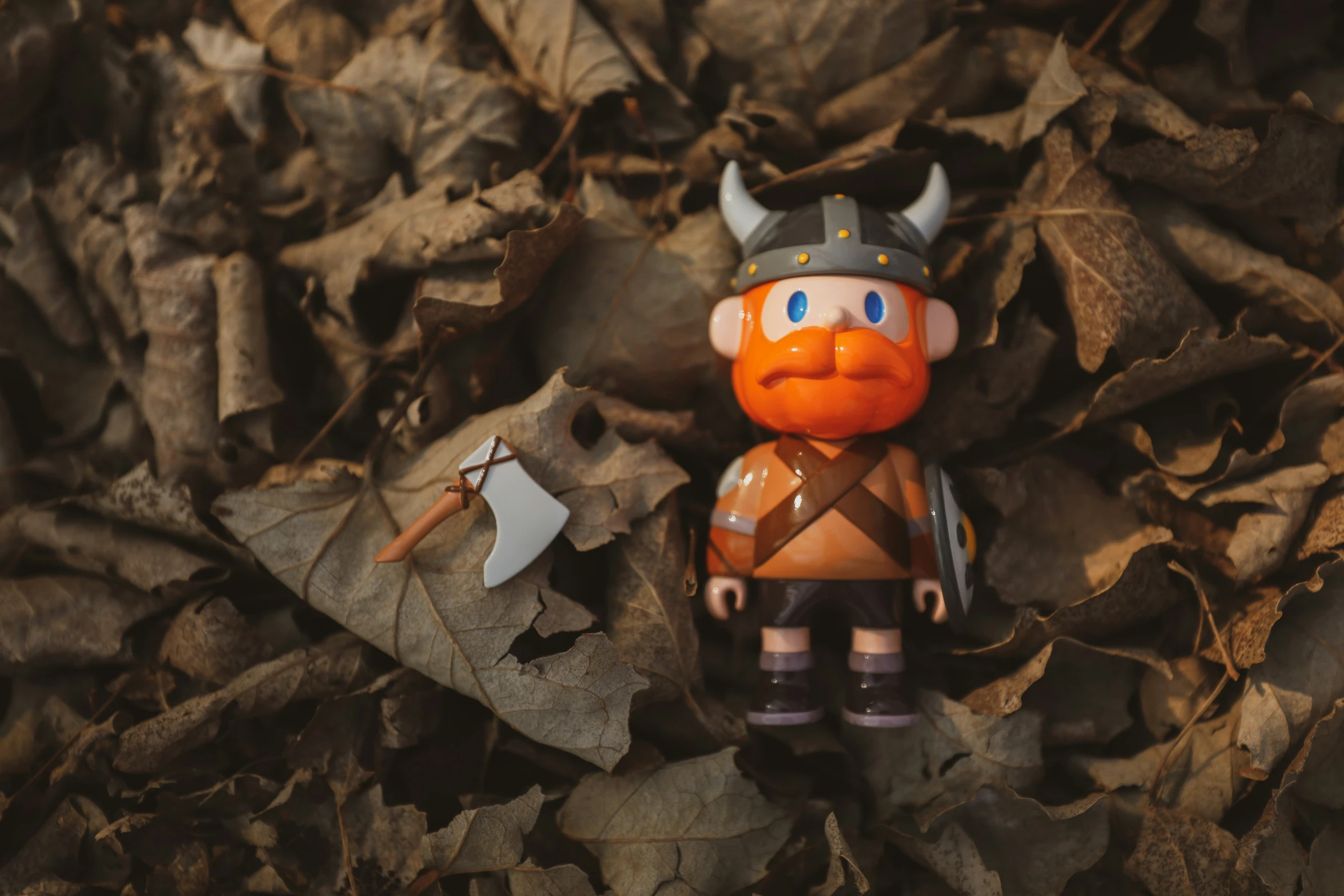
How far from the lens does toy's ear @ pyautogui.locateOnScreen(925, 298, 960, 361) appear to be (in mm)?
2252

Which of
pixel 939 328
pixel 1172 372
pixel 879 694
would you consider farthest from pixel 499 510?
pixel 1172 372

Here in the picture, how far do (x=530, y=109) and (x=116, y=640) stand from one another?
2005 mm

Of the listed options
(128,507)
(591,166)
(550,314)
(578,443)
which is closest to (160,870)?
(128,507)

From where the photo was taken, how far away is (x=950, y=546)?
7.01ft

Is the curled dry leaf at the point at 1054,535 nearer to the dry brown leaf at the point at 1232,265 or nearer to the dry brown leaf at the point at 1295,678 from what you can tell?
the dry brown leaf at the point at 1295,678

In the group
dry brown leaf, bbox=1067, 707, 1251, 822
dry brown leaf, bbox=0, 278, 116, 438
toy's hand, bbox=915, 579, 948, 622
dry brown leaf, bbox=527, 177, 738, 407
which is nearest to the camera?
dry brown leaf, bbox=1067, 707, 1251, 822

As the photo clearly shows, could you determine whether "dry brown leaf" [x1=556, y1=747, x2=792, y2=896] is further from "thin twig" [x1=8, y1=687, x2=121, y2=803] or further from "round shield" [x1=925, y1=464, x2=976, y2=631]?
"thin twig" [x1=8, y1=687, x2=121, y2=803]

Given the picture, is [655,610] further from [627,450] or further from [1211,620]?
[1211,620]

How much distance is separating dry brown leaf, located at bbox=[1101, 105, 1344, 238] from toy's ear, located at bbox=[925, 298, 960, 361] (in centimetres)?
66

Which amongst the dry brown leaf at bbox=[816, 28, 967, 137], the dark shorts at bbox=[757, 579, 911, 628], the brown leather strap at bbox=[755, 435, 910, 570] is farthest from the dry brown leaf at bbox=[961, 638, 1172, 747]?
the dry brown leaf at bbox=[816, 28, 967, 137]

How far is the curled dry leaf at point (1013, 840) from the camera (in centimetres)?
211

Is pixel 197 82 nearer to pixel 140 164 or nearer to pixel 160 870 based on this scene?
pixel 140 164

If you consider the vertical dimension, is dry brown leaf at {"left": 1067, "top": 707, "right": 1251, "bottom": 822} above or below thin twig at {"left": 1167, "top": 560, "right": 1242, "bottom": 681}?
below

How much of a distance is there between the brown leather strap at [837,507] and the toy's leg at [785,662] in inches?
5.5
